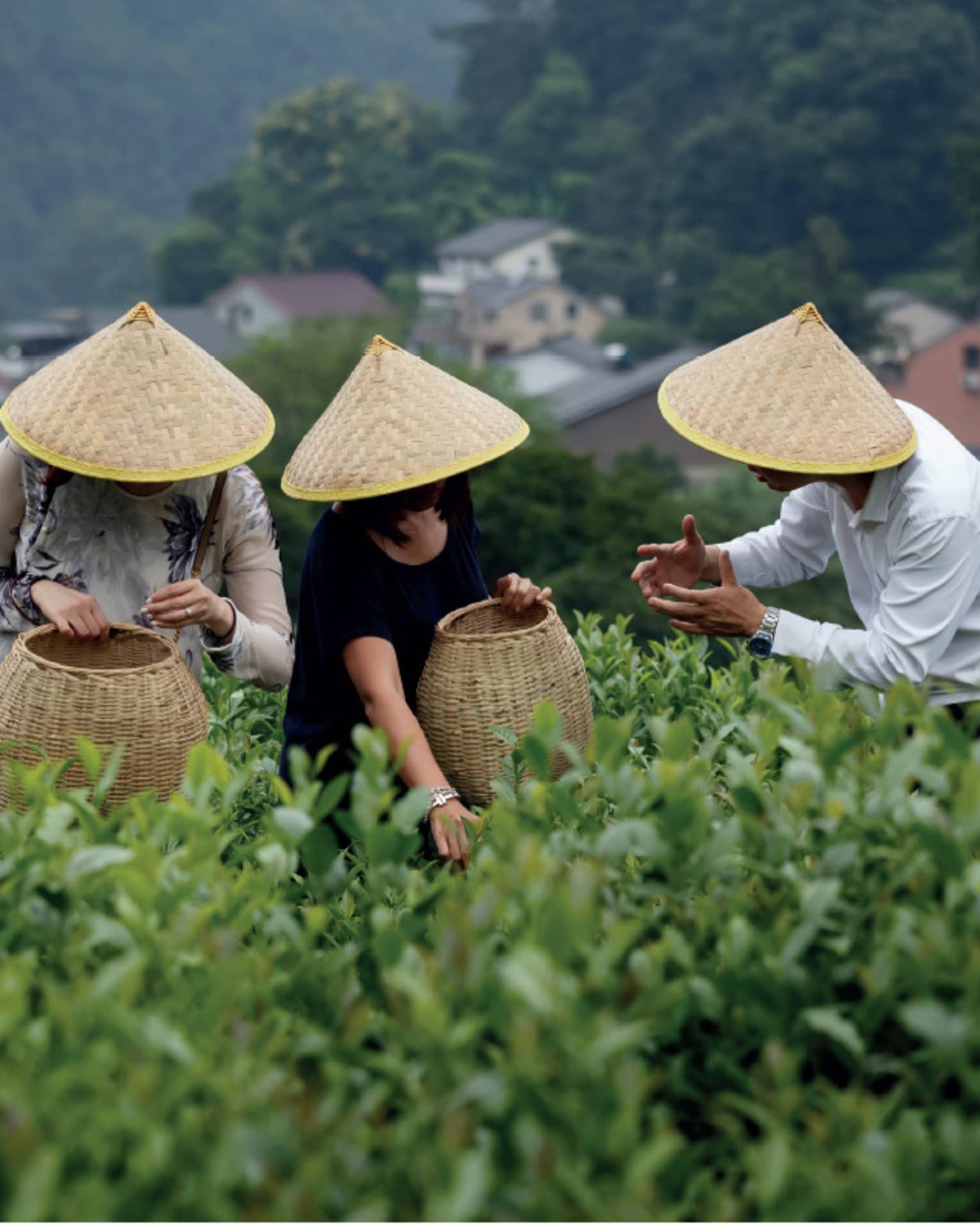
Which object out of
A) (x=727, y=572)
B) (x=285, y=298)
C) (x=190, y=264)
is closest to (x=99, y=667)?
(x=727, y=572)

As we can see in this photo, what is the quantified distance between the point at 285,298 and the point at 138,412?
271 feet

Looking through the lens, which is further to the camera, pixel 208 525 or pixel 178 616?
pixel 208 525

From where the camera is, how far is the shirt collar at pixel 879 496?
3.46m

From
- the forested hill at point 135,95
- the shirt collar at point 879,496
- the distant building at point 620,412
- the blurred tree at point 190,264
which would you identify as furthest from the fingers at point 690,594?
the forested hill at point 135,95

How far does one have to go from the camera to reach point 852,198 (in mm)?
75375

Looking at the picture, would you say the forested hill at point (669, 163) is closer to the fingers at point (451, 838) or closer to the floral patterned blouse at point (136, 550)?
the floral patterned blouse at point (136, 550)

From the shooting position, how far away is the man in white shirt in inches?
133

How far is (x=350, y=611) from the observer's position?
329 cm

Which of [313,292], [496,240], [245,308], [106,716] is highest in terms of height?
[106,716]

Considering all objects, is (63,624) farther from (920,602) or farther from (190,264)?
(190,264)

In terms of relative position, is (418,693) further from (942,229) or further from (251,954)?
(942,229)

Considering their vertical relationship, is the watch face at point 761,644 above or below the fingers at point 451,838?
above

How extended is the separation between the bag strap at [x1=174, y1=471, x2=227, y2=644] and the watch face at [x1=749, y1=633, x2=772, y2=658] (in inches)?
43.4

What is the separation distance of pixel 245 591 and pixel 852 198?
75.4m
